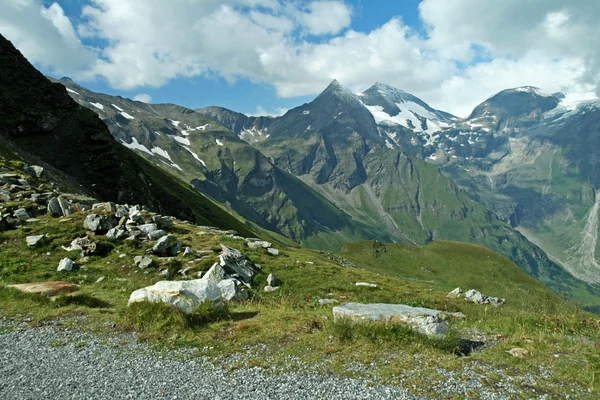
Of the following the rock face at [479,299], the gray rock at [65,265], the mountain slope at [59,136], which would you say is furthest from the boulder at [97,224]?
the rock face at [479,299]

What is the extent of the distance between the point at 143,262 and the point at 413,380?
66.0 feet

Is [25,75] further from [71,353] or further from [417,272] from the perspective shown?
[417,272]

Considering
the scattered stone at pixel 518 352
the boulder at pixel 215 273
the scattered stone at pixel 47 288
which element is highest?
the scattered stone at pixel 518 352

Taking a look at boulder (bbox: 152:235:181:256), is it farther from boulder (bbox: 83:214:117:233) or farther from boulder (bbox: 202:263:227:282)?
boulder (bbox: 202:263:227:282)

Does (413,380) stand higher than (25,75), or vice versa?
(25,75)

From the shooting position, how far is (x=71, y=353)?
1263 centimetres

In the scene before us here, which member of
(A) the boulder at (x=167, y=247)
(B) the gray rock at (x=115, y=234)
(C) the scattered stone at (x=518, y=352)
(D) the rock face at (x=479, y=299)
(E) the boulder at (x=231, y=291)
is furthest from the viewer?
(D) the rock face at (x=479, y=299)

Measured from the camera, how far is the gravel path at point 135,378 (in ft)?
33.7

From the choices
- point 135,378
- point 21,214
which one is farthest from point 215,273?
point 21,214

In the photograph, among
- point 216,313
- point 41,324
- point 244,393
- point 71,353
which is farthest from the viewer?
point 216,313

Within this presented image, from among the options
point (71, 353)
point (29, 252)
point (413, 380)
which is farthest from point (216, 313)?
point (29, 252)

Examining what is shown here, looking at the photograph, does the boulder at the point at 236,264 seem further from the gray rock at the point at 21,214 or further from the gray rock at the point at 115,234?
the gray rock at the point at 21,214

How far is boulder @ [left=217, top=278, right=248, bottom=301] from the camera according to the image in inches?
804

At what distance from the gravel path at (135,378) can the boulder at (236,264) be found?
41.7 ft
